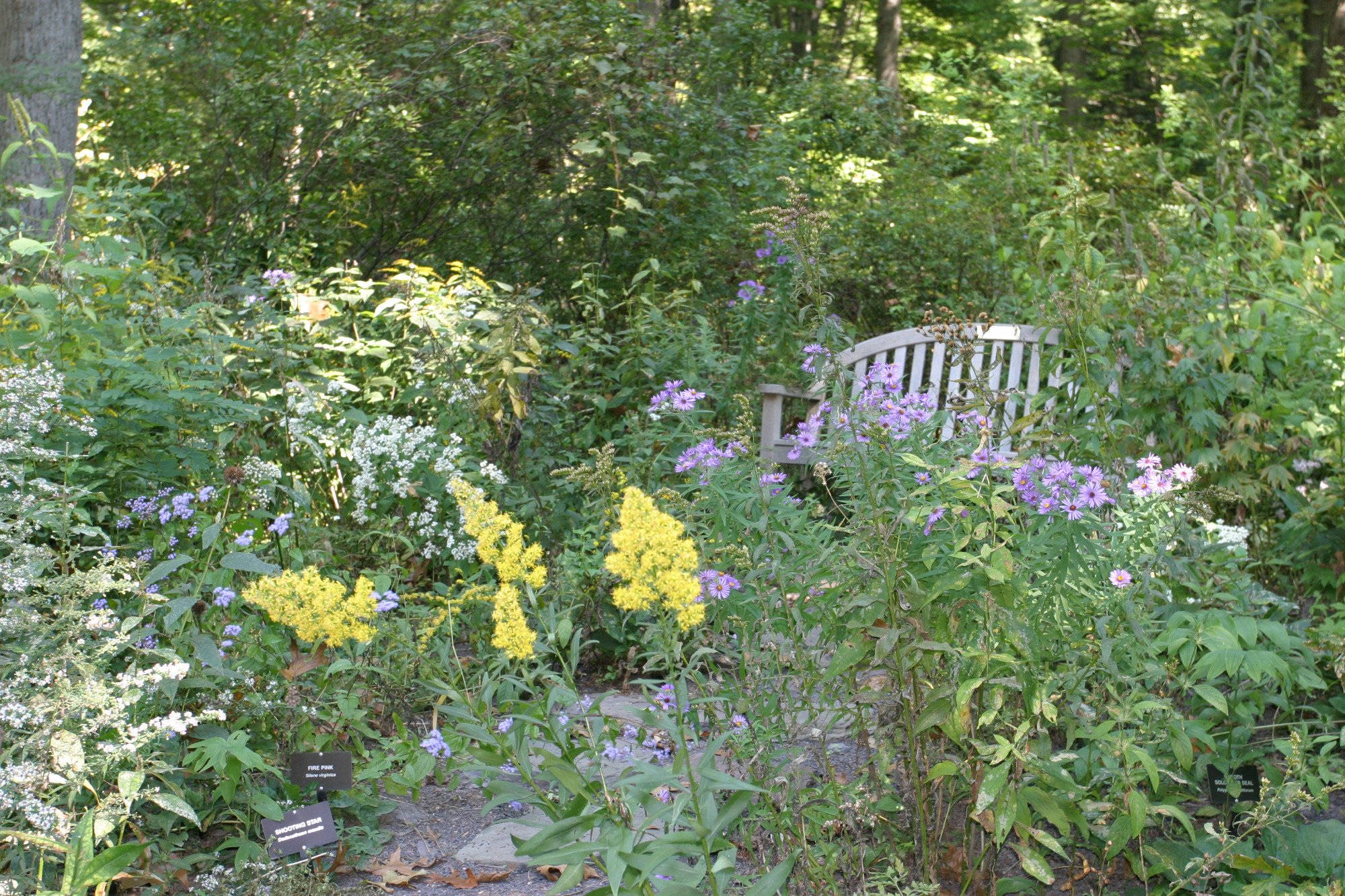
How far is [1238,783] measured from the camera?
104 inches

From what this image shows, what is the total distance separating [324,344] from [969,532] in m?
3.49

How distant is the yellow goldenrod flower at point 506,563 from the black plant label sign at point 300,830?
795mm

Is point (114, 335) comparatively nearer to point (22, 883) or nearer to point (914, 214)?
point (22, 883)

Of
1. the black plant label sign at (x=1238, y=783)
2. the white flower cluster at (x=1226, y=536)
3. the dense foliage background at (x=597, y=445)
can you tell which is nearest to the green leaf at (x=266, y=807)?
the dense foliage background at (x=597, y=445)

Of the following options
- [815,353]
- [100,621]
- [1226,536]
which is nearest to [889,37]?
[1226,536]

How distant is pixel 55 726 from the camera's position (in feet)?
7.49

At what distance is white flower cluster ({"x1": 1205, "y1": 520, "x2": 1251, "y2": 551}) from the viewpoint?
3047mm

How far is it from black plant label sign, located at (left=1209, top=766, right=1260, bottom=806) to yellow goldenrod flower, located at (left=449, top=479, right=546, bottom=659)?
166 centimetres

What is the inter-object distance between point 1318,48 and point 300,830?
1214 cm

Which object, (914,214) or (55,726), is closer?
(55,726)

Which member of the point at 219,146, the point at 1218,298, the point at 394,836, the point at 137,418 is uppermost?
the point at 219,146

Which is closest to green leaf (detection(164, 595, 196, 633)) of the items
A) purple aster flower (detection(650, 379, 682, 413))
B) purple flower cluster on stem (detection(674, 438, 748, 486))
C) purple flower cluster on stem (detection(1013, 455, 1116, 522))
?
purple flower cluster on stem (detection(674, 438, 748, 486))

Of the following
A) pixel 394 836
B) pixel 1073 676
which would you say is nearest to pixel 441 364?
pixel 394 836

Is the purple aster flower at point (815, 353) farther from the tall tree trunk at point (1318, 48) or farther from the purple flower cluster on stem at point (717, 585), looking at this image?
the tall tree trunk at point (1318, 48)
